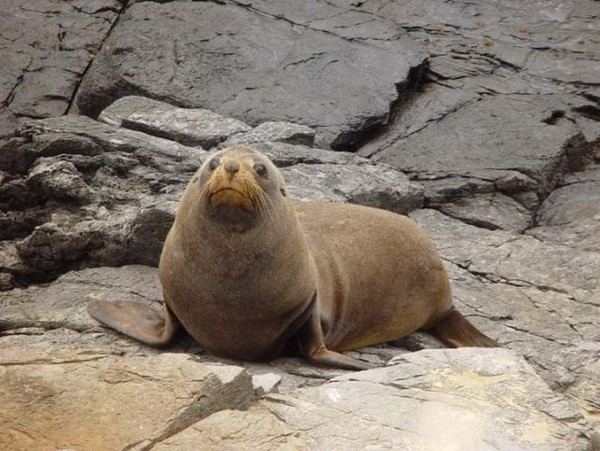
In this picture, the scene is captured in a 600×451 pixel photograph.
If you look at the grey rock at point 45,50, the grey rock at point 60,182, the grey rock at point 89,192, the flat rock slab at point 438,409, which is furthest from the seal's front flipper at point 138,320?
the grey rock at point 45,50

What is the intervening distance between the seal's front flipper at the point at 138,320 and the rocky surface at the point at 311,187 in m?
0.06

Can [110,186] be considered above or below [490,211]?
below

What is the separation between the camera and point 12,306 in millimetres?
6453

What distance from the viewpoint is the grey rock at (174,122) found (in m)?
8.23

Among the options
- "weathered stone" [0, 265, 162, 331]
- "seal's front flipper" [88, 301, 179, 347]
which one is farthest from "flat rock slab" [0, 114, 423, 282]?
"seal's front flipper" [88, 301, 179, 347]

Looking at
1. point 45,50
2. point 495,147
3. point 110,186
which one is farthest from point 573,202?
point 45,50

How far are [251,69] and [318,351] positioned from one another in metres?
4.53

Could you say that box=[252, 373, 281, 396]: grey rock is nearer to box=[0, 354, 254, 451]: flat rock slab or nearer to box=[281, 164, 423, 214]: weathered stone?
box=[0, 354, 254, 451]: flat rock slab

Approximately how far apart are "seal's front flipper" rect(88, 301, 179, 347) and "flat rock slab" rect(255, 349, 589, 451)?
55.0 inches

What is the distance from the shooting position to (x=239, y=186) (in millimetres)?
5539

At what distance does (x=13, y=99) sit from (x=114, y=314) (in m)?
4.20

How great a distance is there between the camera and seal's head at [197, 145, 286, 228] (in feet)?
18.2

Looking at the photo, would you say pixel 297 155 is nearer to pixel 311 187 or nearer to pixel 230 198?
pixel 311 187

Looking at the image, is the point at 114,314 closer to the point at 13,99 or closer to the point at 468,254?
the point at 468,254
